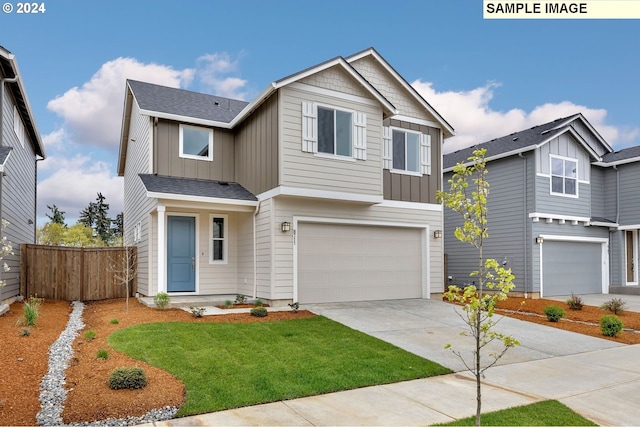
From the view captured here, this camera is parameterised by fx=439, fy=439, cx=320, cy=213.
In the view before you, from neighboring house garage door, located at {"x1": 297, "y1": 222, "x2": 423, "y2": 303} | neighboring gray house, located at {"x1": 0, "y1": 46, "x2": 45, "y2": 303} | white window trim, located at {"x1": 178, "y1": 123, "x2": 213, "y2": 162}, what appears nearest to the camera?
neighboring gray house, located at {"x1": 0, "y1": 46, "x2": 45, "y2": 303}

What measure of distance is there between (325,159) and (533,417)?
8.06m

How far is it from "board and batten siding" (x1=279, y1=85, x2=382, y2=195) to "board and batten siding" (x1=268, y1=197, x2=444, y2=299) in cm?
61

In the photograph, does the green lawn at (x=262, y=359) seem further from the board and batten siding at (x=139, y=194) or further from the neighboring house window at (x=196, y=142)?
the neighboring house window at (x=196, y=142)

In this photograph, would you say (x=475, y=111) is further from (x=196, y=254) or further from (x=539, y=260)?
(x=196, y=254)

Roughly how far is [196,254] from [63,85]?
32.1 ft

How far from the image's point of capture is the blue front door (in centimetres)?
1227

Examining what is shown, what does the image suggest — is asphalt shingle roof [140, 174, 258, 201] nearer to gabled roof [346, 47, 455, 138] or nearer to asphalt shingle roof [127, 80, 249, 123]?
asphalt shingle roof [127, 80, 249, 123]

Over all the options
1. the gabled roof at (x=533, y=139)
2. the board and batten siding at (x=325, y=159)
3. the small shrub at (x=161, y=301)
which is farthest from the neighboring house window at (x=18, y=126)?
the gabled roof at (x=533, y=139)

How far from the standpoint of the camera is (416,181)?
45.5 feet

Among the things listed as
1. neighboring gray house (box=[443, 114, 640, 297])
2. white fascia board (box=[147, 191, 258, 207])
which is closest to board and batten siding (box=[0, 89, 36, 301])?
white fascia board (box=[147, 191, 258, 207])

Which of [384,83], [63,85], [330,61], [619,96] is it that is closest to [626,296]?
[619,96]

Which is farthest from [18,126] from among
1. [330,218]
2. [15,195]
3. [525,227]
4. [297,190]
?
[525,227]

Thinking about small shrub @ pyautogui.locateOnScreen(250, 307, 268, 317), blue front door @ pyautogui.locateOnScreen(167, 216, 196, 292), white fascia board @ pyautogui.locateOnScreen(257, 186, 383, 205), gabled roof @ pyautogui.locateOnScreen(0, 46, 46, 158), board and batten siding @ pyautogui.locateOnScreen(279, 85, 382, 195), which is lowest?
small shrub @ pyautogui.locateOnScreen(250, 307, 268, 317)

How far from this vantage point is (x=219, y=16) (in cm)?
1349
